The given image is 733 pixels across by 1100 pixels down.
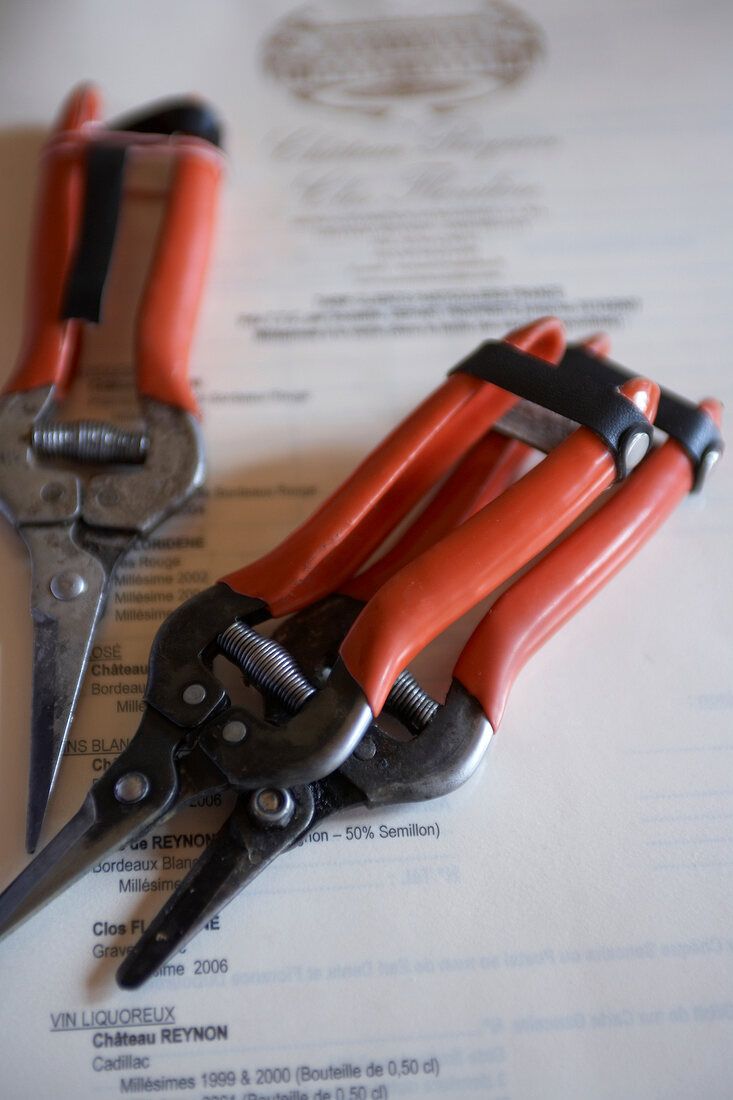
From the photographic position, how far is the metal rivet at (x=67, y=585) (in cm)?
58

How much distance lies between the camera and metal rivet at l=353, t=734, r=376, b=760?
517 mm

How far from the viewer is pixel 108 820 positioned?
1.62 feet

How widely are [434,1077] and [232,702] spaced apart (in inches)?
10.0

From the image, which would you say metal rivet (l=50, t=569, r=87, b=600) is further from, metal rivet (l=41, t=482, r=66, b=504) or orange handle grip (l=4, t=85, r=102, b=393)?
orange handle grip (l=4, t=85, r=102, b=393)

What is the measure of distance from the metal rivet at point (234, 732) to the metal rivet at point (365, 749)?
0.23 feet

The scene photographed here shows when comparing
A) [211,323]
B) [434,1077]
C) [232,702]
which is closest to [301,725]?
[232,702]

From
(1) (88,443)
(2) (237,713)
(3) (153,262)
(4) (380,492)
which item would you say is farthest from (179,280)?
(2) (237,713)

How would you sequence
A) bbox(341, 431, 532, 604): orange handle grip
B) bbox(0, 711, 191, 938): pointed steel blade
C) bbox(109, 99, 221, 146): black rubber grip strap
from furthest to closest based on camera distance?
bbox(109, 99, 221, 146): black rubber grip strap < bbox(341, 431, 532, 604): orange handle grip < bbox(0, 711, 191, 938): pointed steel blade

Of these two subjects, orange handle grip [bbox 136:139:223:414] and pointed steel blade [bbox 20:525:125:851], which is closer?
pointed steel blade [bbox 20:525:125:851]

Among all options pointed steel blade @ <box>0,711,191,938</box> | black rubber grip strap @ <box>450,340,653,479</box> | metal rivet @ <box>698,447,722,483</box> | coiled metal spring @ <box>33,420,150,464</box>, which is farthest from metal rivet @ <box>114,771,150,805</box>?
metal rivet @ <box>698,447,722,483</box>

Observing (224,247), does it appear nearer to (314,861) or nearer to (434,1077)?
(314,861)

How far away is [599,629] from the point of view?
2.05 ft

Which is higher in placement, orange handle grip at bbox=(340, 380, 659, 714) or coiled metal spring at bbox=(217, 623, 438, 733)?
orange handle grip at bbox=(340, 380, 659, 714)

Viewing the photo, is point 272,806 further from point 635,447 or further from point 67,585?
point 635,447
